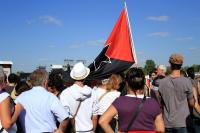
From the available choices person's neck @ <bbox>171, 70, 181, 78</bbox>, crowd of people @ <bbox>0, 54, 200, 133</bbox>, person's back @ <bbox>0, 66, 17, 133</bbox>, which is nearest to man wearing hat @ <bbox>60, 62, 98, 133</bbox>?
crowd of people @ <bbox>0, 54, 200, 133</bbox>

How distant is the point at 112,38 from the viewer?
28.1 ft

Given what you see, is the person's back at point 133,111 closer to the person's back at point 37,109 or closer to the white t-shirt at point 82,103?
the person's back at point 37,109

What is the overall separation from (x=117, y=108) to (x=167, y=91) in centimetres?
196

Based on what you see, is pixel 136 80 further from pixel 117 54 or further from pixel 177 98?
pixel 117 54

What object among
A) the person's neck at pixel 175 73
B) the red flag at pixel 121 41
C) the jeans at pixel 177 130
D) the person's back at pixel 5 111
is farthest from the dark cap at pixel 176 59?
the person's back at pixel 5 111

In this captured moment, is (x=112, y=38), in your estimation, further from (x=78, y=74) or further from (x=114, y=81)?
(x=78, y=74)

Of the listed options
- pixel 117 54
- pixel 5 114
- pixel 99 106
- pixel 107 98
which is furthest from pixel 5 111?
pixel 117 54

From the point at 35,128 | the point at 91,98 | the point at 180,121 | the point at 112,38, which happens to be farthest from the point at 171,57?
the point at 112,38

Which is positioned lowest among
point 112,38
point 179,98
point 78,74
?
point 179,98

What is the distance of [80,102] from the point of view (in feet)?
17.8

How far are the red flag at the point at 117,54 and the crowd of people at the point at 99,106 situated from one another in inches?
33.6

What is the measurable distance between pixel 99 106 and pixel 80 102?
0.77 metres

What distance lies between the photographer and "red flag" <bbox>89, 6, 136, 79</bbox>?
7.55 metres

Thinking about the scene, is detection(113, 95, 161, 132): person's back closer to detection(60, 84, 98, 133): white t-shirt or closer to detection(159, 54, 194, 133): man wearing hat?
detection(60, 84, 98, 133): white t-shirt
